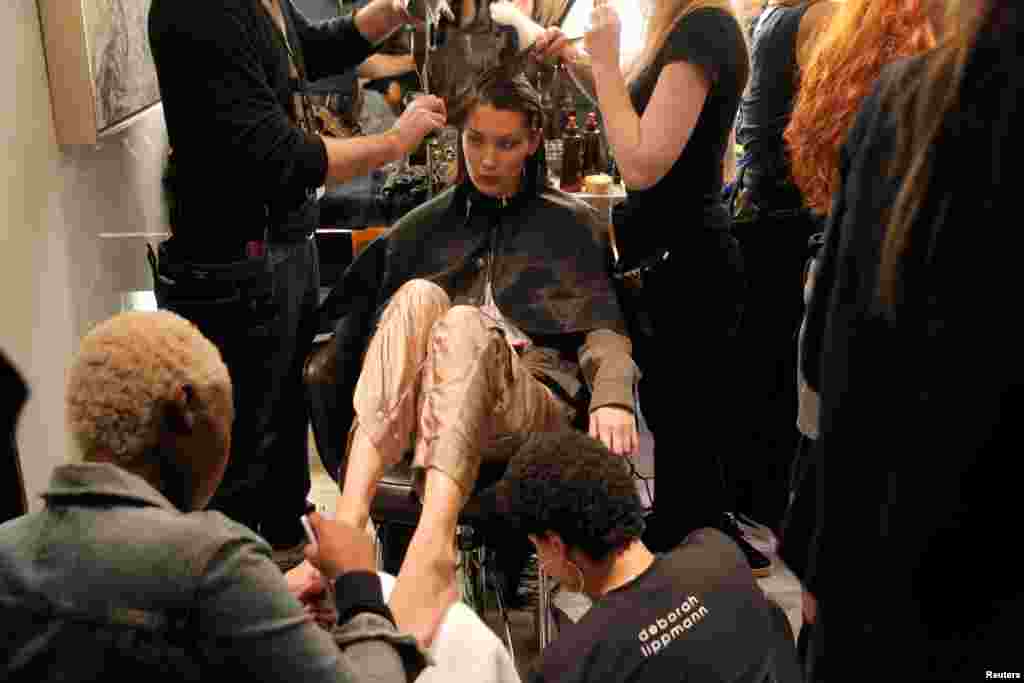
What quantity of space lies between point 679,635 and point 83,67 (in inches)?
59.6

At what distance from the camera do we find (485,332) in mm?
2012

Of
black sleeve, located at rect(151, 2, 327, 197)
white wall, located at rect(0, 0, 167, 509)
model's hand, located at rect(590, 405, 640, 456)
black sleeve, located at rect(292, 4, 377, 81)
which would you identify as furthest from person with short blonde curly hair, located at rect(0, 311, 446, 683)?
black sleeve, located at rect(292, 4, 377, 81)

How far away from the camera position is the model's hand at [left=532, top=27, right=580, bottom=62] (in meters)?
2.36

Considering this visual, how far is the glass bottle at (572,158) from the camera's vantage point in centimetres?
337

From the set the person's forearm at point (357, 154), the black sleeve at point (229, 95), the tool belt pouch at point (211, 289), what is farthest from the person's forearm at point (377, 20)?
the tool belt pouch at point (211, 289)

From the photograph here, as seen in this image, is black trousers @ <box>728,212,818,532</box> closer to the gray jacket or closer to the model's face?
the model's face

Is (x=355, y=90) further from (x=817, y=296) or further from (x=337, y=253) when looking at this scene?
(x=817, y=296)

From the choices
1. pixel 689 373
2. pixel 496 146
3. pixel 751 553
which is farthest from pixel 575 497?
pixel 751 553

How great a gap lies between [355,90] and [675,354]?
1632 mm

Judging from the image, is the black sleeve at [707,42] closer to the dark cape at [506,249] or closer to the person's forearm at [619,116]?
the person's forearm at [619,116]

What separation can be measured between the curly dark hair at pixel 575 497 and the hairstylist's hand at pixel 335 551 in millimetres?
386

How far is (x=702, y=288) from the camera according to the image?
7.67ft

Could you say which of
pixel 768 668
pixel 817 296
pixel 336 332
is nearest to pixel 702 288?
pixel 336 332

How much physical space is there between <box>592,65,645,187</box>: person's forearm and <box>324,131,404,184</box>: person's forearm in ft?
1.69
